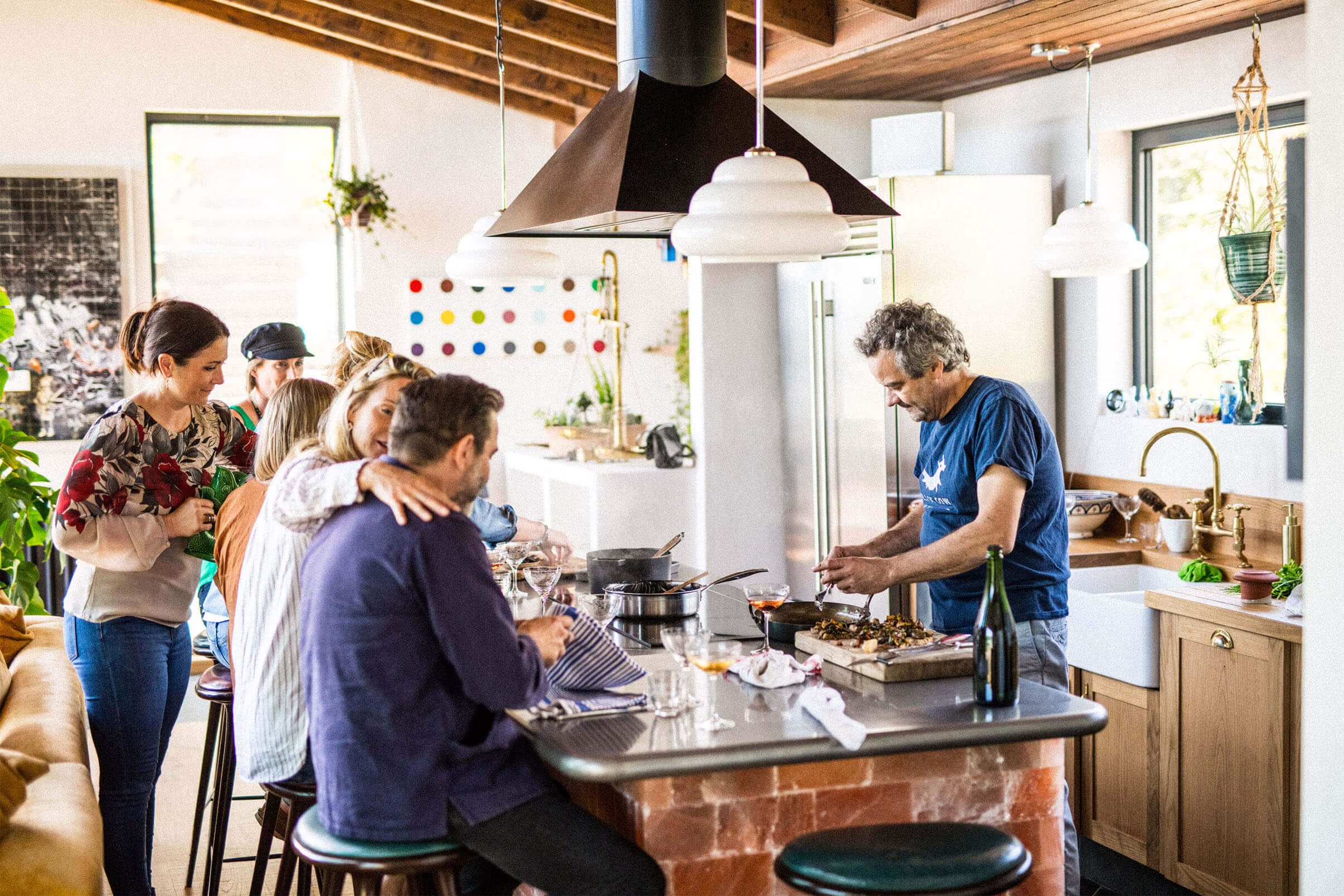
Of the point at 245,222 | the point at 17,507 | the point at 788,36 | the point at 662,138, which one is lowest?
the point at 17,507

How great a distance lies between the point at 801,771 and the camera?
8.23 ft

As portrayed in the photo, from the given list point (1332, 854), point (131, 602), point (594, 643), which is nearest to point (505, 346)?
point (131, 602)

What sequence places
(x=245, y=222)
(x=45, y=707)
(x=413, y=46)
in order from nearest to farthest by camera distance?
(x=45, y=707) → (x=413, y=46) → (x=245, y=222)

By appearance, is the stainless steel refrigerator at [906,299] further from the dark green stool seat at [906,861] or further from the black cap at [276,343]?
the dark green stool seat at [906,861]

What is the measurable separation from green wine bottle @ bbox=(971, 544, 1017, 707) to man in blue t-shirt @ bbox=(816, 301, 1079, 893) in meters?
0.69

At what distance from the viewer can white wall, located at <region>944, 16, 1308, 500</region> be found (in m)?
4.49

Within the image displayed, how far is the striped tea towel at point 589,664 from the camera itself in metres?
2.66

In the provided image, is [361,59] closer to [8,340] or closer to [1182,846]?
[8,340]

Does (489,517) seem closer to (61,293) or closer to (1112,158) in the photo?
(1112,158)

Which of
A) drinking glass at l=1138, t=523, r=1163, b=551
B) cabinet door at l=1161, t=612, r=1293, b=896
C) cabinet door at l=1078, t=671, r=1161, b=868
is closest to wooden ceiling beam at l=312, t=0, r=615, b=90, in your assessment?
drinking glass at l=1138, t=523, r=1163, b=551

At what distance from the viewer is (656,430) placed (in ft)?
20.8

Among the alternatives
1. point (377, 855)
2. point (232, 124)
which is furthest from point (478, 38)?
point (377, 855)

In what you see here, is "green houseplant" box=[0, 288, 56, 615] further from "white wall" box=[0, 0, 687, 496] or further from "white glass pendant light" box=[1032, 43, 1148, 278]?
"white glass pendant light" box=[1032, 43, 1148, 278]

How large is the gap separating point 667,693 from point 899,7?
2873 millimetres
